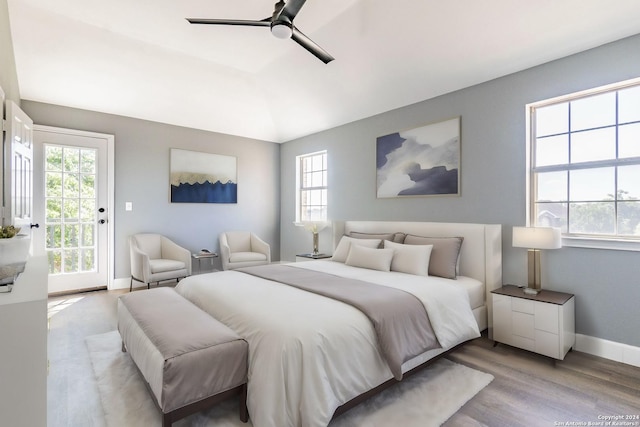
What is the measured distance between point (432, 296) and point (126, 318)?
7.58 feet

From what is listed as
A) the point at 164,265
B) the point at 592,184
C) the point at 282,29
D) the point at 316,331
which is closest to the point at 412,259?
the point at 592,184

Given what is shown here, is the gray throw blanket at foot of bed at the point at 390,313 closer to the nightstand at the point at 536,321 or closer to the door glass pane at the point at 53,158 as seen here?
the nightstand at the point at 536,321

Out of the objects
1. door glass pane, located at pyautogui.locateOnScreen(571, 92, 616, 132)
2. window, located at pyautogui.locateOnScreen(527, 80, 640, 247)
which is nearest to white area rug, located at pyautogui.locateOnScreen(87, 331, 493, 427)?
window, located at pyautogui.locateOnScreen(527, 80, 640, 247)

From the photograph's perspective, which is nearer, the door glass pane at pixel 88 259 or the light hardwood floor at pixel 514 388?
the light hardwood floor at pixel 514 388

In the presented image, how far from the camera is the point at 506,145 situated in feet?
10.5

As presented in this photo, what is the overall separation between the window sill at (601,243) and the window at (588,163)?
5cm

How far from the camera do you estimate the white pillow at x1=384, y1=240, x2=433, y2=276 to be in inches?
125

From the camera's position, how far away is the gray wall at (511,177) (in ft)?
8.38

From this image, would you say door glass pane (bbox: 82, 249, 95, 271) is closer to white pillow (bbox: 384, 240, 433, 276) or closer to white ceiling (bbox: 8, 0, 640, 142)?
white ceiling (bbox: 8, 0, 640, 142)

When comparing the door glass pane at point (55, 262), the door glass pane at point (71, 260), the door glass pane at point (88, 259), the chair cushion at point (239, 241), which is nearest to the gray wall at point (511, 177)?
the chair cushion at point (239, 241)

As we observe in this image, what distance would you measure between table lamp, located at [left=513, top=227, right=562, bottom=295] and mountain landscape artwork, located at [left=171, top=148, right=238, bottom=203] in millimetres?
4430

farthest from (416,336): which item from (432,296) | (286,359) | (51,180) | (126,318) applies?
(51,180)

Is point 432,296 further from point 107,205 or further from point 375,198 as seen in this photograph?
point 107,205

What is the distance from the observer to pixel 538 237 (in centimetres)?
267
